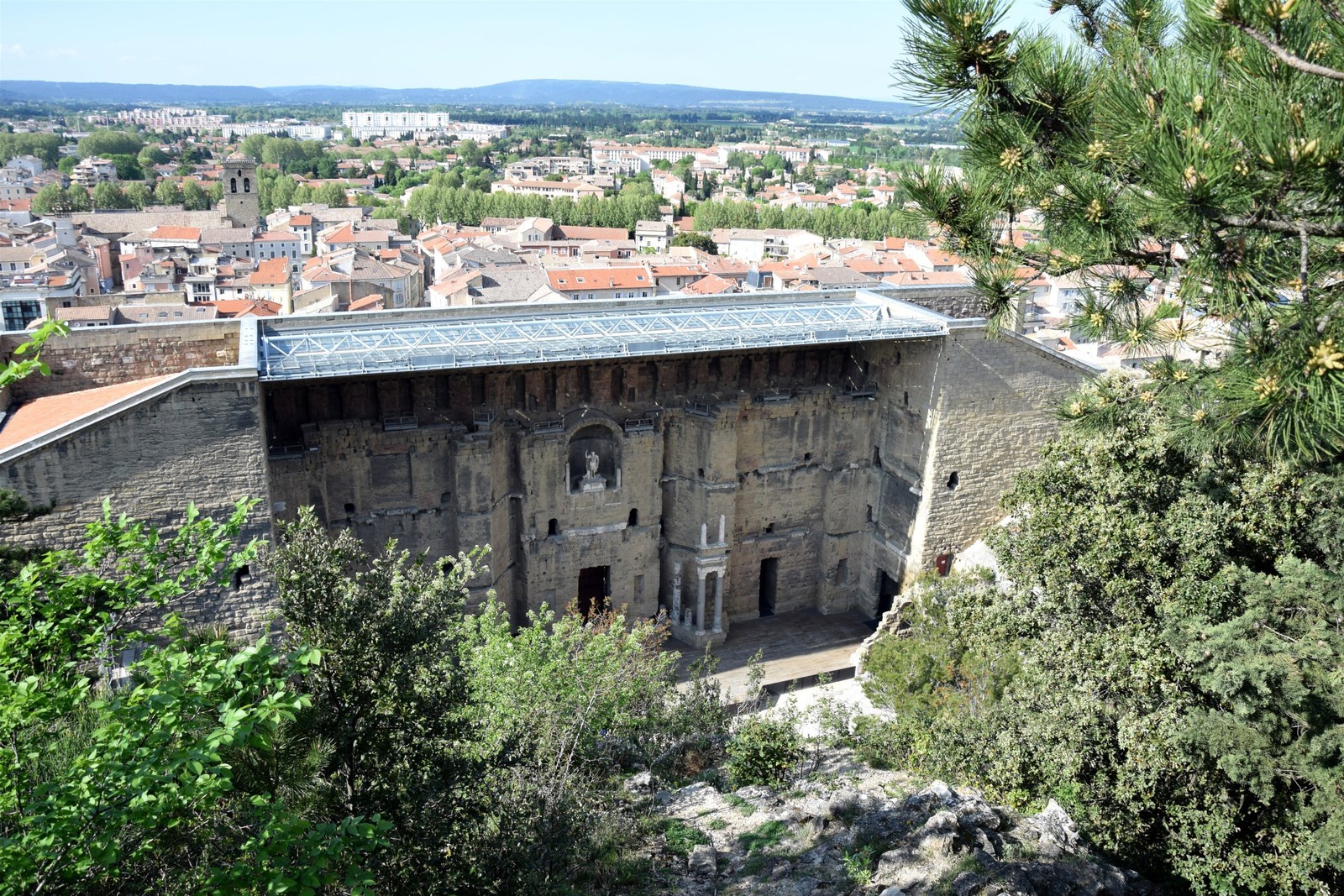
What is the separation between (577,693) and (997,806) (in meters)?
6.47

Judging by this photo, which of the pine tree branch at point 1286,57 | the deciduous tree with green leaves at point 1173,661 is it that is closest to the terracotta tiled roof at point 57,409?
the deciduous tree with green leaves at point 1173,661

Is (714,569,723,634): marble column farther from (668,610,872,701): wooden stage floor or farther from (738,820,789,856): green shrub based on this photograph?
(738,820,789,856): green shrub

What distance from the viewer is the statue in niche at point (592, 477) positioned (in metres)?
25.4

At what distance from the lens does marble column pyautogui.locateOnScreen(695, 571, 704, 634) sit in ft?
89.6

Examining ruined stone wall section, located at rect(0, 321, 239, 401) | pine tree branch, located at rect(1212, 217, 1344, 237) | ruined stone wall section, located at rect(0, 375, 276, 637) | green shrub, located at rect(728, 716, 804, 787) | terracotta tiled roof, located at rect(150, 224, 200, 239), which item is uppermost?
pine tree branch, located at rect(1212, 217, 1344, 237)

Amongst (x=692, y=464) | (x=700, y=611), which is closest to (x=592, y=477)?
(x=692, y=464)

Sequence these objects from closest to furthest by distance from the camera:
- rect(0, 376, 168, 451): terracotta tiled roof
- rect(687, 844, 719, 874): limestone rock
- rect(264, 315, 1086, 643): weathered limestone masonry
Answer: rect(687, 844, 719, 874): limestone rock < rect(0, 376, 168, 451): terracotta tiled roof < rect(264, 315, 1086, 643): weathered limestone masonry

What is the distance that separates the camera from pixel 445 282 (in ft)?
206

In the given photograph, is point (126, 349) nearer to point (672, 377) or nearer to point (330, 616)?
point (672, 377)

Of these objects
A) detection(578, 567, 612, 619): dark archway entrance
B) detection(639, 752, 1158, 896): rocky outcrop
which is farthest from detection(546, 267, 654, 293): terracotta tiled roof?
detection(639, 752, 1158, 896): rocky outcrop

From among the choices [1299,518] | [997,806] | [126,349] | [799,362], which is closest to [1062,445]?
[1299,518]

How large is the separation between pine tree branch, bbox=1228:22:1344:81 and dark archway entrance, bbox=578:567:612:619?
22.1 metres

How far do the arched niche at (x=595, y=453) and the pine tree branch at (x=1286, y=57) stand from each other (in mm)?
19527

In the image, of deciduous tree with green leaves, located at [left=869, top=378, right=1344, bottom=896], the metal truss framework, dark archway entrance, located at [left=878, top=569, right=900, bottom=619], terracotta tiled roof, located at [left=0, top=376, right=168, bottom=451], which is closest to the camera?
deciduous tree with green leaves, located at [left=869, top=378, right=1344, bottom=896]
